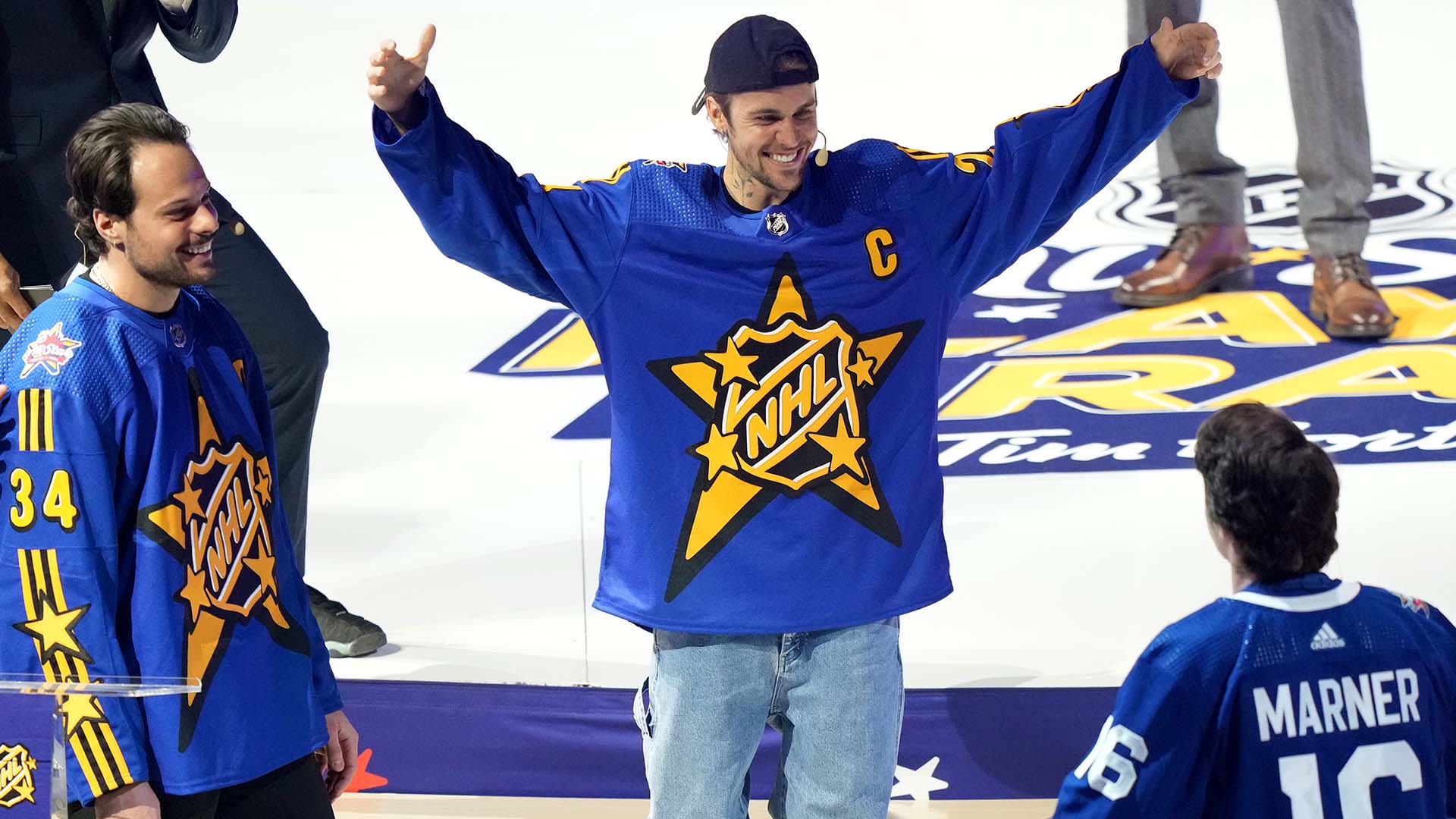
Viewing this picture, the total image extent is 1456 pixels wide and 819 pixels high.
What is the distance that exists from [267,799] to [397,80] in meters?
0.82

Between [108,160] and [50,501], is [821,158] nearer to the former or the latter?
[108,160]

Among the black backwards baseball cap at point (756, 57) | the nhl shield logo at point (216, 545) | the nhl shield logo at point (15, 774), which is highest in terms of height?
the black backwards baseball cap at point (756, 57)

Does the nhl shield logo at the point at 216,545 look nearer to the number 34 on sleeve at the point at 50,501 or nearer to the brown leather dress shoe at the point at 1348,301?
the number 34 on sleeve at the point at 50,501

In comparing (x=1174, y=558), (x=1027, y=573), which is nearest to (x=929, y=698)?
(x=1027, y=573)

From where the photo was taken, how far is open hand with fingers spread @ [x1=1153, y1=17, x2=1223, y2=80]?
2.03m

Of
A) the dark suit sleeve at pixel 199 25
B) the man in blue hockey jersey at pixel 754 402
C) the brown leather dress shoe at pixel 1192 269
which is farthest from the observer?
the brown leather dress shoe at pixel 1192 269

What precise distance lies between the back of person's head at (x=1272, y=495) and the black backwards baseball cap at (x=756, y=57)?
2.29ft

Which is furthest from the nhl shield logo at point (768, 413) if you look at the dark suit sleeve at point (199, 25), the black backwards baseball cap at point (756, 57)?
the dark suit sleeve at point (199, 25)

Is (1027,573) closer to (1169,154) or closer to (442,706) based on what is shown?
(442,706)

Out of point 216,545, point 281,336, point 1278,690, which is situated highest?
point 281,336

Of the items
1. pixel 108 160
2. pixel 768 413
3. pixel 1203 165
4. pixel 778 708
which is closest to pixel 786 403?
pixel 768 413

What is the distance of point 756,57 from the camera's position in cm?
190

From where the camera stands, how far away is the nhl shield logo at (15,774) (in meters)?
1.57

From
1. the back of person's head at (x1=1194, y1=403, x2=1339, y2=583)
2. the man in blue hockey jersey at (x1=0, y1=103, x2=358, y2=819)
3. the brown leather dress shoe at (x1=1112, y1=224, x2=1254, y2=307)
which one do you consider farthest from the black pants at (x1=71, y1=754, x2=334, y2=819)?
the brown leather dress shoe at (x1=1112, y1=224, x2=1254, y2=307)
